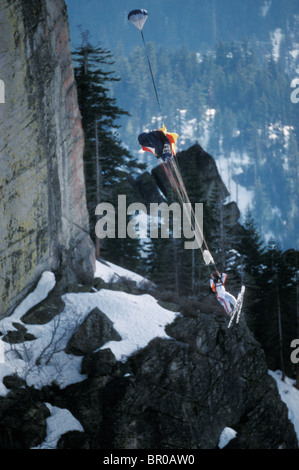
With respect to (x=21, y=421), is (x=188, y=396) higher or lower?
lower

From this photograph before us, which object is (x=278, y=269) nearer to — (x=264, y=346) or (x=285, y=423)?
(x=264, y=346)

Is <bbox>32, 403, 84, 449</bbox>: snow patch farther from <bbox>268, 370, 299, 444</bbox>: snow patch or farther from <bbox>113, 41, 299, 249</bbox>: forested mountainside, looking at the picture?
<bbox>113, 41, 299, 249</bbox>: forested mountainside

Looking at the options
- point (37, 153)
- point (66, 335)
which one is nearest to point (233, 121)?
point (37, 153)

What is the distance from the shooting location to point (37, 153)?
24344 mm

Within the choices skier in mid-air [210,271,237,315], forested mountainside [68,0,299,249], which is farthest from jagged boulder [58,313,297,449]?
forested mountainside [68,0,299,249]

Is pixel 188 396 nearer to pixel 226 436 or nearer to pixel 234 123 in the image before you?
pixel 226 436

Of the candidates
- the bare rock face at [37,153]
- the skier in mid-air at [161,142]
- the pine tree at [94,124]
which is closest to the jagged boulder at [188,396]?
the bare rock face at [37,153]

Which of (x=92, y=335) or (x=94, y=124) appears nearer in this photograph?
(x=92, y=335)

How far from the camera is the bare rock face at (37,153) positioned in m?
22.5

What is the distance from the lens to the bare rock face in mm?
22500

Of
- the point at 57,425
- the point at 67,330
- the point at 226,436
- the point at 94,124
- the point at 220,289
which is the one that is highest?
the point at 94,124
